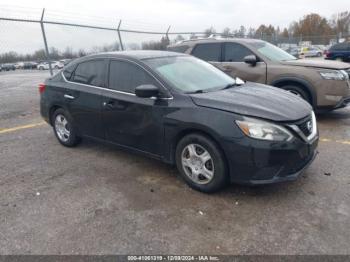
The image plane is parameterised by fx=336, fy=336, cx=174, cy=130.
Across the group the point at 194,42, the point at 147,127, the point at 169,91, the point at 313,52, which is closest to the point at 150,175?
the point at 147,127

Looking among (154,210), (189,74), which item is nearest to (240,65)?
(189,74)

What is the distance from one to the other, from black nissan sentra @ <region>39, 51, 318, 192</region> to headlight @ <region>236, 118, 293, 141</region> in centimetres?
1

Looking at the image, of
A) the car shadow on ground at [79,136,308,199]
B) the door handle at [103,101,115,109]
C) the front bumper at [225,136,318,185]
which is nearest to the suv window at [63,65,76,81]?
the door handle at [103,101,115,109]

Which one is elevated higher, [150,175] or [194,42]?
[194,42]

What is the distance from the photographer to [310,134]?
3781 mm

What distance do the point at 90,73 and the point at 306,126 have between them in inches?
125

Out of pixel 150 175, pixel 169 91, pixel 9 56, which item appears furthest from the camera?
pixel 9 56

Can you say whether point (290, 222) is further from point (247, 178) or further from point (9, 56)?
point (9, 56)

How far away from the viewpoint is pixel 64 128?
5.69 meters

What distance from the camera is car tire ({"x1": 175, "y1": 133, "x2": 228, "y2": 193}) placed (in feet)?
12.0

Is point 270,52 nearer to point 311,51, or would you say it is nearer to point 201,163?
point 201,163

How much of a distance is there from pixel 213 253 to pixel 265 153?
3.75 feet

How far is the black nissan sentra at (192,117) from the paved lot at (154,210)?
326 millimetres

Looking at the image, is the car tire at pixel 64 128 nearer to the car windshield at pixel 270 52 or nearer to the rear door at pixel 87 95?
the rear door at pixel 87 95
